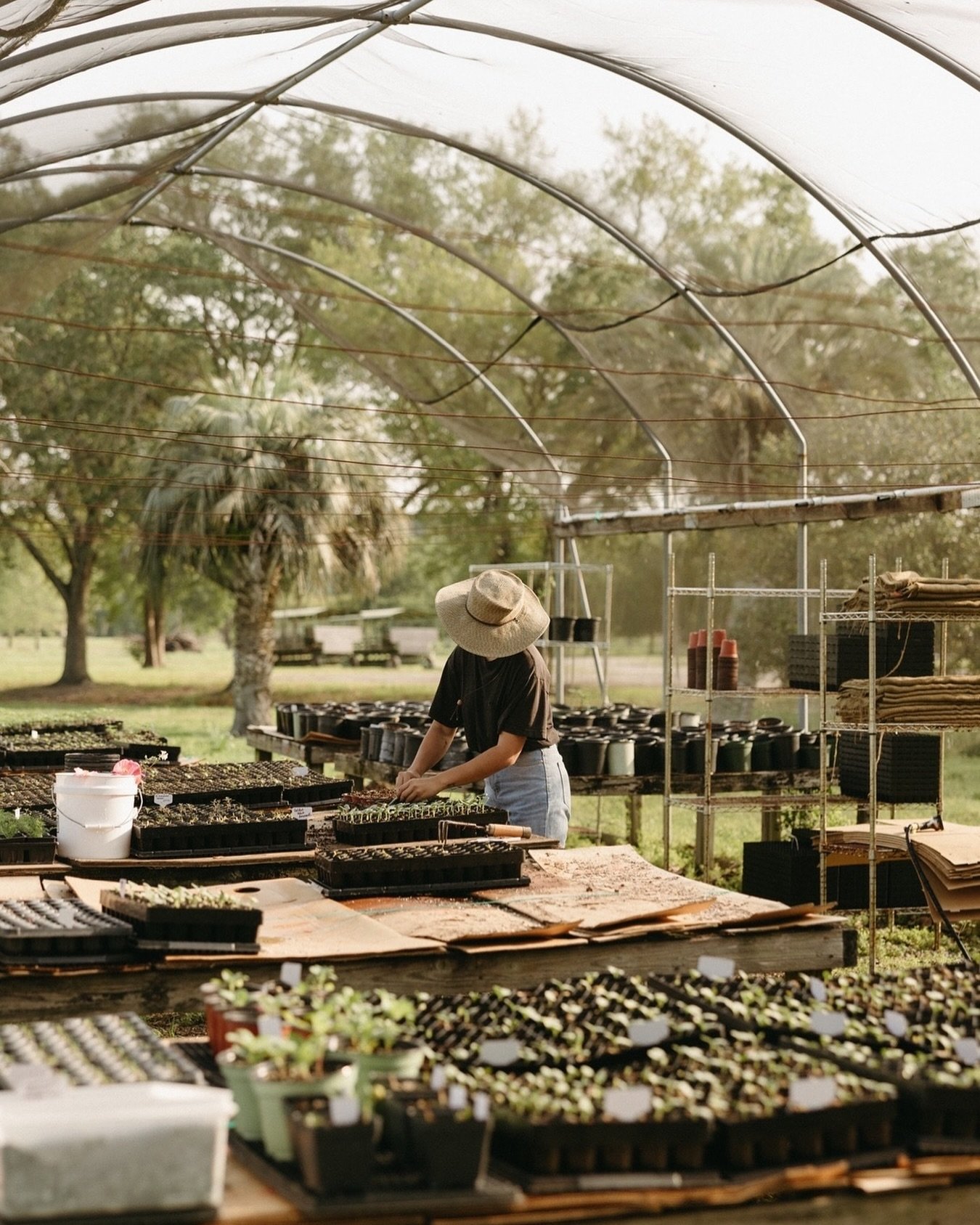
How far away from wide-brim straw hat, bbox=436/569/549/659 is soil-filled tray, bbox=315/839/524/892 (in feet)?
3.24

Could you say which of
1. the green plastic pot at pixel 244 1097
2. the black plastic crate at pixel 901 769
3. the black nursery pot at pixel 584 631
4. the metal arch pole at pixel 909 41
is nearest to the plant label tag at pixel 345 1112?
the green plastic pot at pixel 244 1097

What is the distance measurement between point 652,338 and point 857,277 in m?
1.28

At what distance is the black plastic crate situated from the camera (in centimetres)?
657

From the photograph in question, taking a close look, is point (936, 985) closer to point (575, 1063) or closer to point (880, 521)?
point (575, 1063)

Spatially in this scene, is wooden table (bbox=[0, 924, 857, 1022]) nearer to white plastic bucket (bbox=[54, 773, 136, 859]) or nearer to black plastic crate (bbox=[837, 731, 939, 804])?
white plastic bucket (bbox=[54, 773, 136, 859])

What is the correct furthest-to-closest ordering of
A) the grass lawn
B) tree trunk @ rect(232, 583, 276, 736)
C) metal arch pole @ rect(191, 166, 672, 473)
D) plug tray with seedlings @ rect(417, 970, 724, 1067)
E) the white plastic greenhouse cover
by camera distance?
1. tree trunk @ rect(232, 583, 276, 736)
2. the grass lawn
3. metal arch pole @ rect(191, 166, 672, 473)
4. the white plastic greenhouse cover
5. plug tray with seedlings @ rect(417, 970, 724, 1067)

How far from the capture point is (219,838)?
410cm

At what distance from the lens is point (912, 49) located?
239 inches

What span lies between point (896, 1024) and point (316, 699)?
20.6m

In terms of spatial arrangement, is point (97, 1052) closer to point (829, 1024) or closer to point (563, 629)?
point (829, 1024)

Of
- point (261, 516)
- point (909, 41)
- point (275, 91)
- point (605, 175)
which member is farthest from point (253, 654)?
point (909, 41)

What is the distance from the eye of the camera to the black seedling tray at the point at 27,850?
4000mm

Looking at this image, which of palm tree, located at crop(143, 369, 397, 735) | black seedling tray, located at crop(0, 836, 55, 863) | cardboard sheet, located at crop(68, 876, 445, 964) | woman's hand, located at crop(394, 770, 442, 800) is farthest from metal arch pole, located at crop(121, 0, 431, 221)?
palm tree, located at crop(143, 369, 397, 735)

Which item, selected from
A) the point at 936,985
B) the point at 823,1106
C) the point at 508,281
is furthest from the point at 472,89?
the point at 823,1106
